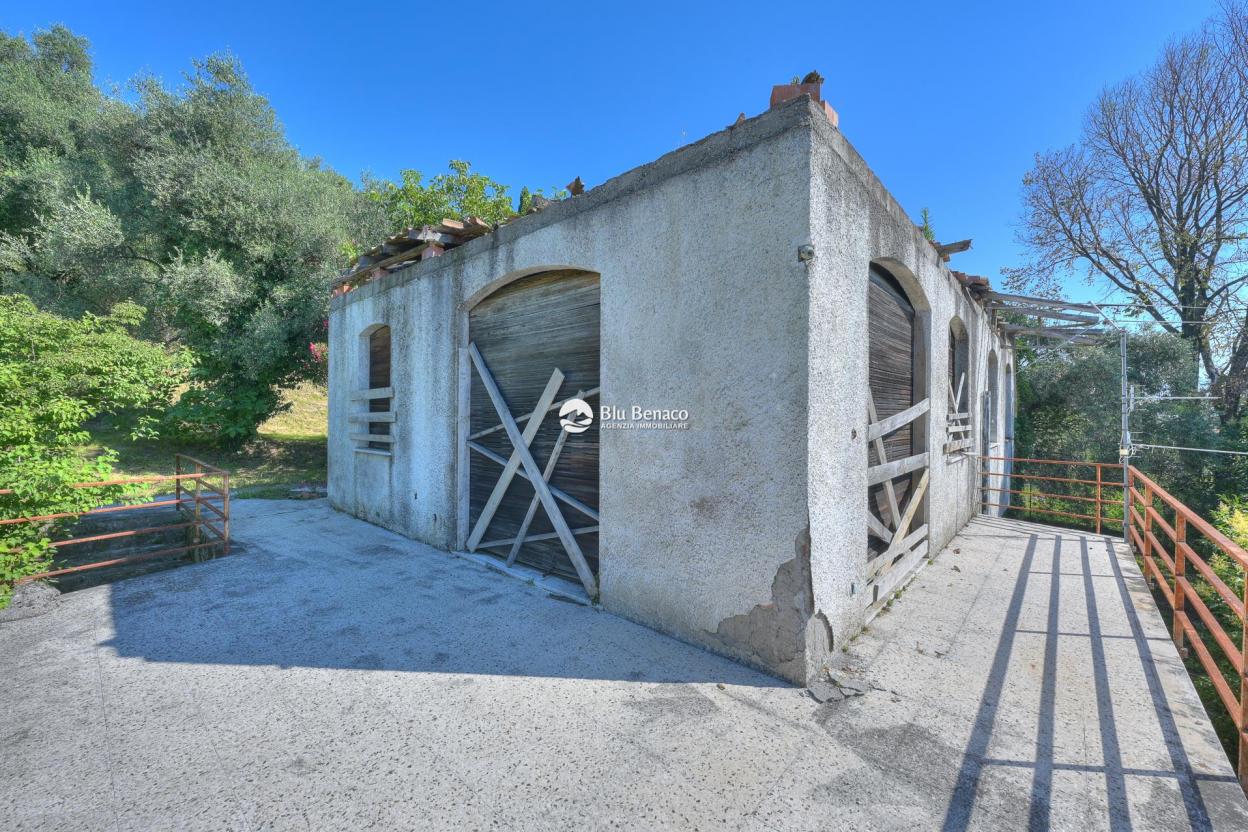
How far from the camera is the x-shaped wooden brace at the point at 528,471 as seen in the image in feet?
13.8

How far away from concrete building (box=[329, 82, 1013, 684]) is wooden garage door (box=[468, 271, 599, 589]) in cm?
2

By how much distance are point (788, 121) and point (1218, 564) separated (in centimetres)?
963

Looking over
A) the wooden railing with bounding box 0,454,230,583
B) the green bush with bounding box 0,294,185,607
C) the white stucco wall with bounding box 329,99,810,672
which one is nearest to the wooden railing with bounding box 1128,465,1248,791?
the white stucco wall with bounding box 329,99,810,672

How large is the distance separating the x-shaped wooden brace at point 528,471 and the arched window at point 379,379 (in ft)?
6.70

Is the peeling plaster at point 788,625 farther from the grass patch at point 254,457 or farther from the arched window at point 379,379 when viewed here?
the grass patch at point 254,457

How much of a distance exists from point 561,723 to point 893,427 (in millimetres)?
3551

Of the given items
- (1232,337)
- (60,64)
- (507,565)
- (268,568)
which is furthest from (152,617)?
(60,64)

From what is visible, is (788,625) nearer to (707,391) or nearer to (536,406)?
(707,391)

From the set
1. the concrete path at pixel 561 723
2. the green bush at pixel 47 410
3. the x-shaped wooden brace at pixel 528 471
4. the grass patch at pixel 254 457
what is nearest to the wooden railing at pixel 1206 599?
the concrete path at pixel 561 723

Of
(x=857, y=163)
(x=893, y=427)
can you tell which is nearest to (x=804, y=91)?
(x=857, y=163)

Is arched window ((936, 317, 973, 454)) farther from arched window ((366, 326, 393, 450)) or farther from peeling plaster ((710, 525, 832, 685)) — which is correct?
arched window ((366, 326, 393, 450))

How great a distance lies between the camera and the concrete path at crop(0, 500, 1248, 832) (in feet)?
6.36

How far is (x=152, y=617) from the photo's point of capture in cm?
371

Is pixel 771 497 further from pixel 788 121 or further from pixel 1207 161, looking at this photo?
pixel 1207 161
